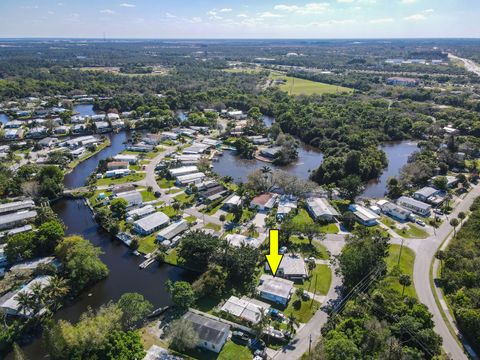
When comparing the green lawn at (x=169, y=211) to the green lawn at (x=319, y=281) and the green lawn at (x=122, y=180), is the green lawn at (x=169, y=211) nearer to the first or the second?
the green lawn at (x=122, y=180)

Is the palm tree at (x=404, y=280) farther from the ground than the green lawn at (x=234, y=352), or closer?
farther from the ground

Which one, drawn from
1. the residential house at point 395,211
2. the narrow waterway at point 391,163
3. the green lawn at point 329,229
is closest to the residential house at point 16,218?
the green lawn at point 329,229

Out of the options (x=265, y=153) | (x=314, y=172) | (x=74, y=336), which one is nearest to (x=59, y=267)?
(x=74, y=336)

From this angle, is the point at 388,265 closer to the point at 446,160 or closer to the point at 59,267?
the point at 59,267

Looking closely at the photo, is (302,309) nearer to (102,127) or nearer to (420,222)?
(420,222)

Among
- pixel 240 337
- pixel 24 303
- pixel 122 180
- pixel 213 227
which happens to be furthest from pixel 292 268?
A: pixel 122 180
